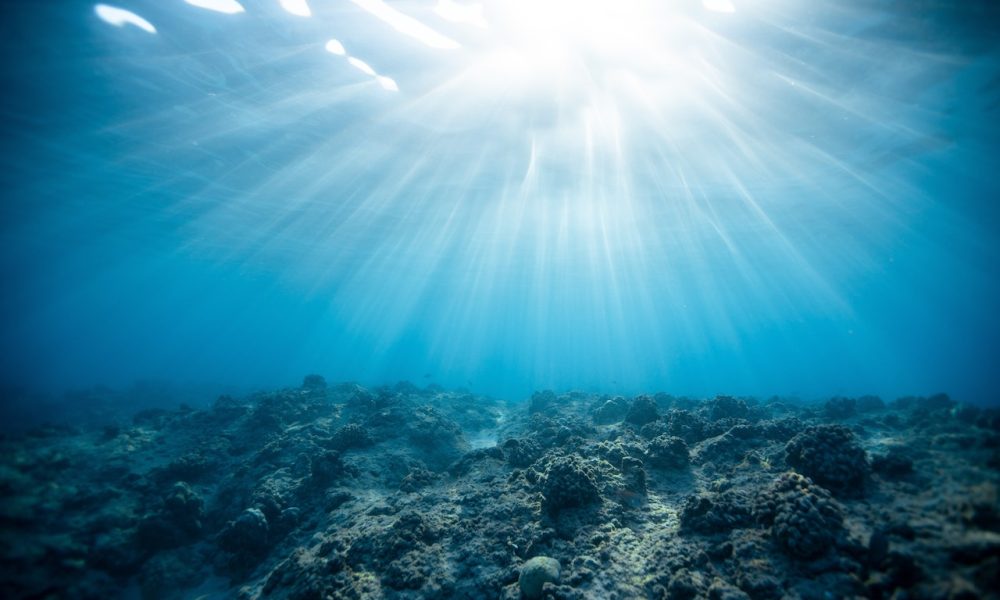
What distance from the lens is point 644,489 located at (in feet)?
24.9

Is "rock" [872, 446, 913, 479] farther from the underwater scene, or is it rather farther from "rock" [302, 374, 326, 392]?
"rock" [302, 374, 326, 392]

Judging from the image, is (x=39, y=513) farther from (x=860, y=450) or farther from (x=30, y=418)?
(x=30, y=418)

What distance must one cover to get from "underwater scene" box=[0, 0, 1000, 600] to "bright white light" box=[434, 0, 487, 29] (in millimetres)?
106

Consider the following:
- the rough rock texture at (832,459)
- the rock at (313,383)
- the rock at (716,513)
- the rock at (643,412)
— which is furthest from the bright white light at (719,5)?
the rock at (313,383)

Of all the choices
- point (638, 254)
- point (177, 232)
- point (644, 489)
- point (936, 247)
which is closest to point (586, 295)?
point (638, 254)

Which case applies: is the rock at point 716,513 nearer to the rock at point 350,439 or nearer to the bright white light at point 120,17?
the rock at point 350,439

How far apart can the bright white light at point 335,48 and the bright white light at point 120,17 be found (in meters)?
6.26

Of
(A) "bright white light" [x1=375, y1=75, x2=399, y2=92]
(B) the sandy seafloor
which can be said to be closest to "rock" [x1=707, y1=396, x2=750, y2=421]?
(B) the sandy seafloor

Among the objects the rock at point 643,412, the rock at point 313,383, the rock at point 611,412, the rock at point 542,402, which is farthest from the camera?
the rock at point 313,383

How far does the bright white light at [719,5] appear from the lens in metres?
12.4

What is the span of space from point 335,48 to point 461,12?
5307 millimetres

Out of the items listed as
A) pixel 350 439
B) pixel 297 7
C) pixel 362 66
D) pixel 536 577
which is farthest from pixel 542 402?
pixel 297 7

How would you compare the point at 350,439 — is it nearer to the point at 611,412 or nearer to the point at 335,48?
the point at 611,412

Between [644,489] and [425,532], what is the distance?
4465 millimetres
